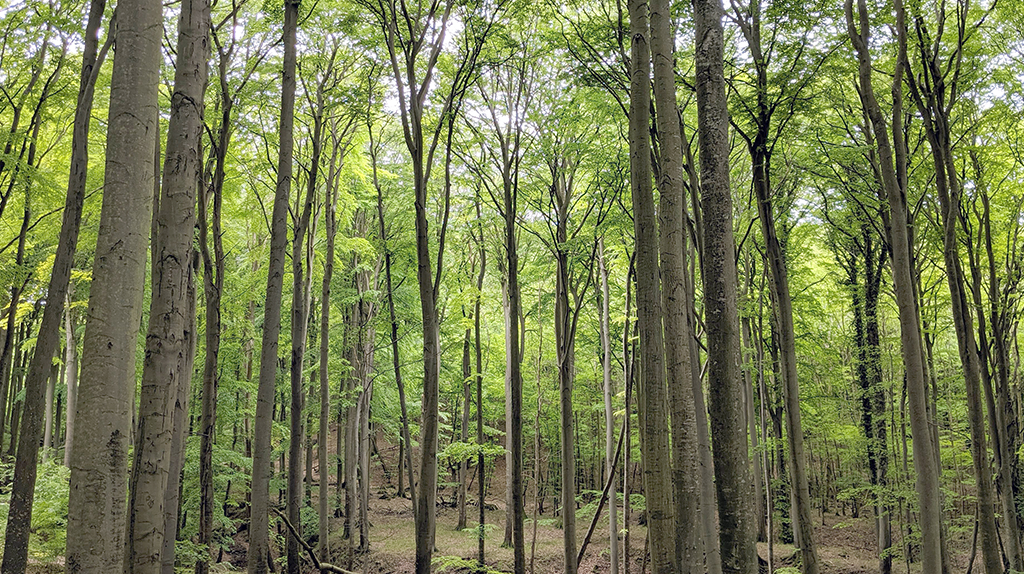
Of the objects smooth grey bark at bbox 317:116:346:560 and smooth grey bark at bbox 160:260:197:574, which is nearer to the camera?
smooth grey bark at bbox 160:260:197:574

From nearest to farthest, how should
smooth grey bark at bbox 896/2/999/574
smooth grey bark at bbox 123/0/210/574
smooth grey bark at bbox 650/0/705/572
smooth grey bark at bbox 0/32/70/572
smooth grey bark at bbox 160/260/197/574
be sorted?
smooth grey bark at bbox 123/0/210/574, smooth grey bark at bbox 650/0/705/572, smooth grey bark at bbox 160/260/197/574, smooth grey bark at bbox 0/32/70/572, smooth grey bark at bbox 896/2/999/574

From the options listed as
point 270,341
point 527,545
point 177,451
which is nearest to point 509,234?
point 270,341

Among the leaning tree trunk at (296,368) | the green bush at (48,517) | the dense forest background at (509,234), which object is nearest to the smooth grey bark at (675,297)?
the dense forest background at (509,234)

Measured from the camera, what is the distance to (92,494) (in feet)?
8.85

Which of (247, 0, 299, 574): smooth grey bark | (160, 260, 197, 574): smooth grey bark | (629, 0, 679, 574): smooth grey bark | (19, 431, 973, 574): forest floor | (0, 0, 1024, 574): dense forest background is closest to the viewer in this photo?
(0, 0, 1024, 574): dense forest background

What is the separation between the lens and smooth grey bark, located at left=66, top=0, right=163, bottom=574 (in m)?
2.69

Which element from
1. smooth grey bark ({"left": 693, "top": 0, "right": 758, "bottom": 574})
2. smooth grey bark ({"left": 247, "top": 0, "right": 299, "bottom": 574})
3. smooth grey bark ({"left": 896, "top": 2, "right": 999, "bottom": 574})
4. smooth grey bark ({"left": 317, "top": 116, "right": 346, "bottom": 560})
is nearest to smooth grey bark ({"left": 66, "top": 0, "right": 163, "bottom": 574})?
smooth grey bark ({"left": 247, "top": 0, "right": 299, "bottom": 574})

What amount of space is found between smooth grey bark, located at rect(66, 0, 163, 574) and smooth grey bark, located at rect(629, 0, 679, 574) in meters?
3.55

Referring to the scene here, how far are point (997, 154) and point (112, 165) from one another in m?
13.3

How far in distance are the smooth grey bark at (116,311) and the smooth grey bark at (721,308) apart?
4.23 m

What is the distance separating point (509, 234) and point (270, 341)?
5.45 metres

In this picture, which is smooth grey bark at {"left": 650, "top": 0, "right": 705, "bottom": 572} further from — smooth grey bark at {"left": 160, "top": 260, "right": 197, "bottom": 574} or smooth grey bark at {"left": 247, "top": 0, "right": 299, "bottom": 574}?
smooth grey bark at {"left": 160, "top": 260, "right": 197, "bottom": 574}

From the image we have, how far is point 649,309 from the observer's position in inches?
187

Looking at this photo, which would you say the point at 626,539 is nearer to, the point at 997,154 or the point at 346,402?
the point at 346,402
